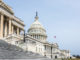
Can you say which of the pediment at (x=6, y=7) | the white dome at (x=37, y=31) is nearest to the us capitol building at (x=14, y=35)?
the pediment at (x=6, y=7)

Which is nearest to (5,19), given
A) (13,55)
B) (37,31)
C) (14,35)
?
(14,35)

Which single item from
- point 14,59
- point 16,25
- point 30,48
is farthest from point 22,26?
point 14,59

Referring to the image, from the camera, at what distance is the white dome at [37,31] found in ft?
374

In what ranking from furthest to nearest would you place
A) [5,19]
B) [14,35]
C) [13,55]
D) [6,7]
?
[5,19]
[6,7]
[14,35]
[13,55]

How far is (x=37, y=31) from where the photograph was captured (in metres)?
114

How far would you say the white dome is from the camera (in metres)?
114

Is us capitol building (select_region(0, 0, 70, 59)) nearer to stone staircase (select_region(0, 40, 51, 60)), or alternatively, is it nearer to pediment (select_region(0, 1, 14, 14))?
pediment (select_region(0, 1, 14, 14))

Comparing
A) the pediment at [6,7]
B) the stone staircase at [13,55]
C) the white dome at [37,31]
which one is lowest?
the stone staircase at [13,55]

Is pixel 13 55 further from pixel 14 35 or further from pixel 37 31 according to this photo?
pixel 37 31

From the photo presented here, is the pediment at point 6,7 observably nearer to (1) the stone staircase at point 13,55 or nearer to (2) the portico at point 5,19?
(2) the portico at point 5,19

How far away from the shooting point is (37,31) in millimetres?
114438

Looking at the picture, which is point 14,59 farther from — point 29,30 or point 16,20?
point 29,30

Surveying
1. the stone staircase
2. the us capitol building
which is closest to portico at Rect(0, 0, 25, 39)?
the us capitol building

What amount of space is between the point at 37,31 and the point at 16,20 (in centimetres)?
4491
